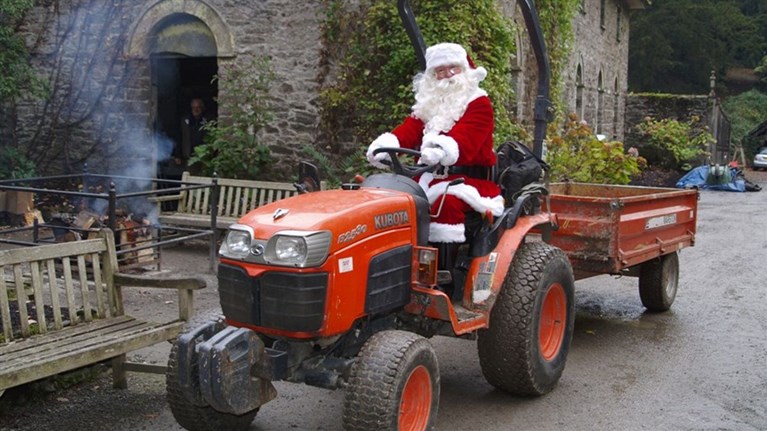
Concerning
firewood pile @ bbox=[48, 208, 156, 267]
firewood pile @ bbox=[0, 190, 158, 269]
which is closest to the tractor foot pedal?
firewood pile @ bbox=[0, 190, 158, 269]

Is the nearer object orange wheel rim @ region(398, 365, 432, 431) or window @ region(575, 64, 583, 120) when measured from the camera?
orange wheel rim @ region(398, 365, 432, 431)

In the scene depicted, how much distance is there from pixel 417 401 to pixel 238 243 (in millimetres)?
1238

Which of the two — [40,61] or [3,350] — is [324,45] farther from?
[3,350]

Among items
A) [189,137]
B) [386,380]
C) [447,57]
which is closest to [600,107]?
[189,137]

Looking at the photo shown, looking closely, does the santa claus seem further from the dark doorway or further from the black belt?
the dark doorway

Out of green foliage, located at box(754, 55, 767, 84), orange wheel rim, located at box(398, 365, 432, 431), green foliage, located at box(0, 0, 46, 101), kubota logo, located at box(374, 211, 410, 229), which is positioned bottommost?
orange wheel rim, located at box(398, 365, 432, 431)

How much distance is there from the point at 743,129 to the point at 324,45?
30.7m

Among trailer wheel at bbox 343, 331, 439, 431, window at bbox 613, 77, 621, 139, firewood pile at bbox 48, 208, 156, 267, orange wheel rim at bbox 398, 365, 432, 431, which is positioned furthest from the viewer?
window at bbox 613, 77, 621, 139

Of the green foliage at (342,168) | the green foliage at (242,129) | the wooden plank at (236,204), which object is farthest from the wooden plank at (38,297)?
the green foliage at (242,129)

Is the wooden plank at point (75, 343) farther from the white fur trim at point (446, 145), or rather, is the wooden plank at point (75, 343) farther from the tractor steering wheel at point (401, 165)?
the white fur trim at point (446, 145)

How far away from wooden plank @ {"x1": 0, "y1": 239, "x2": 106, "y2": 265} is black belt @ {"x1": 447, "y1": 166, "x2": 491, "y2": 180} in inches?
90.7

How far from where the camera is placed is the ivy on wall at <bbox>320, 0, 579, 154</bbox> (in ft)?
34.9

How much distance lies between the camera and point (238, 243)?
4160mm

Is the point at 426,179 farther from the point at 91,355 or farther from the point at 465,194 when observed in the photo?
the point at 91,355
